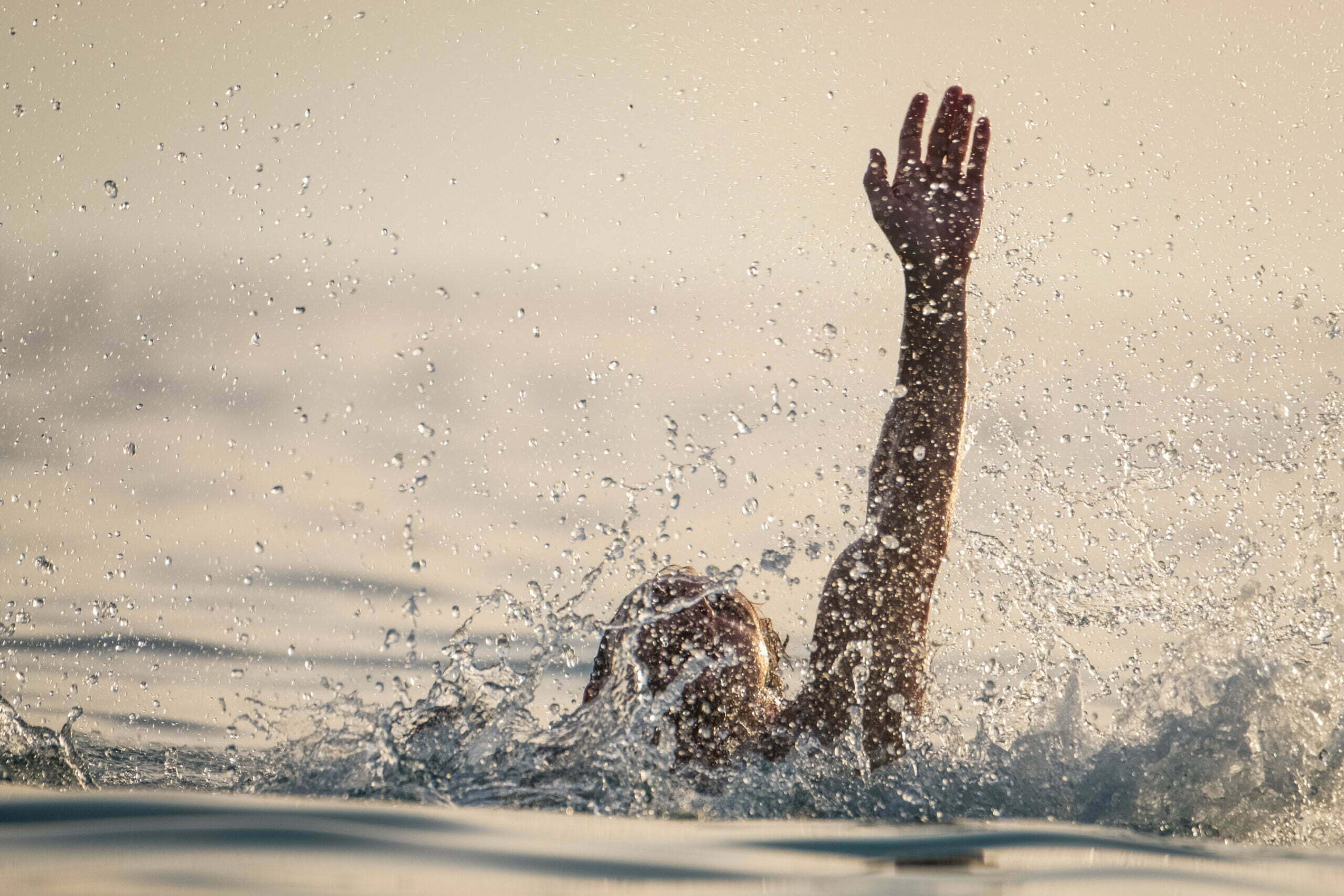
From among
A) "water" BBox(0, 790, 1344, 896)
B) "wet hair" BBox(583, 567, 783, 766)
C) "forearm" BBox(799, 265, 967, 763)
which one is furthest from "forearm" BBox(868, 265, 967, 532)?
"water" BBox(0, 790, 1344, 896)

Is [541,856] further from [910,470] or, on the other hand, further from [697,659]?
[910,470]

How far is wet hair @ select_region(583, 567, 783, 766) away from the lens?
3.30 meters

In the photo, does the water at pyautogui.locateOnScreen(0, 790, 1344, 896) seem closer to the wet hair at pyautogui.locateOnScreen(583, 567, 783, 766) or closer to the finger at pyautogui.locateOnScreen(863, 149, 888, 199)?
the wet hair at pyautogui.locateOnScreen(583, 567, 783, 766)

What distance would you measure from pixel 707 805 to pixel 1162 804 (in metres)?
0.98

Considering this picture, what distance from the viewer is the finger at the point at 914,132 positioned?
12.4 feet

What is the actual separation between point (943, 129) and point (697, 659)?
1739 millimetres

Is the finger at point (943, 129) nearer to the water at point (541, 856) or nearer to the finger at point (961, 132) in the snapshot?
the finger at point (961, 132)

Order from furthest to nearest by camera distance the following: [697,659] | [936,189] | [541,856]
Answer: [936,189], [697,659], [541,856]

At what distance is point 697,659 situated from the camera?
336 centimetres

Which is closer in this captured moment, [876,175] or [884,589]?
[884,589]

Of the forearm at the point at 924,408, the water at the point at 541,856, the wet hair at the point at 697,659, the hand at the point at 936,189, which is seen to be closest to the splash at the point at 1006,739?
the wet hair at the point at 697,659

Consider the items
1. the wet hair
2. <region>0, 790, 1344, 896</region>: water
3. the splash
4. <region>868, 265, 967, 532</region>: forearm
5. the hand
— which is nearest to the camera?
<region>0, 790, 1344, 896</region>: water

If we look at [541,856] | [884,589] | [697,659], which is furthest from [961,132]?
[541,856]

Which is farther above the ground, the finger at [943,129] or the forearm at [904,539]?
the finger at [943,129]
